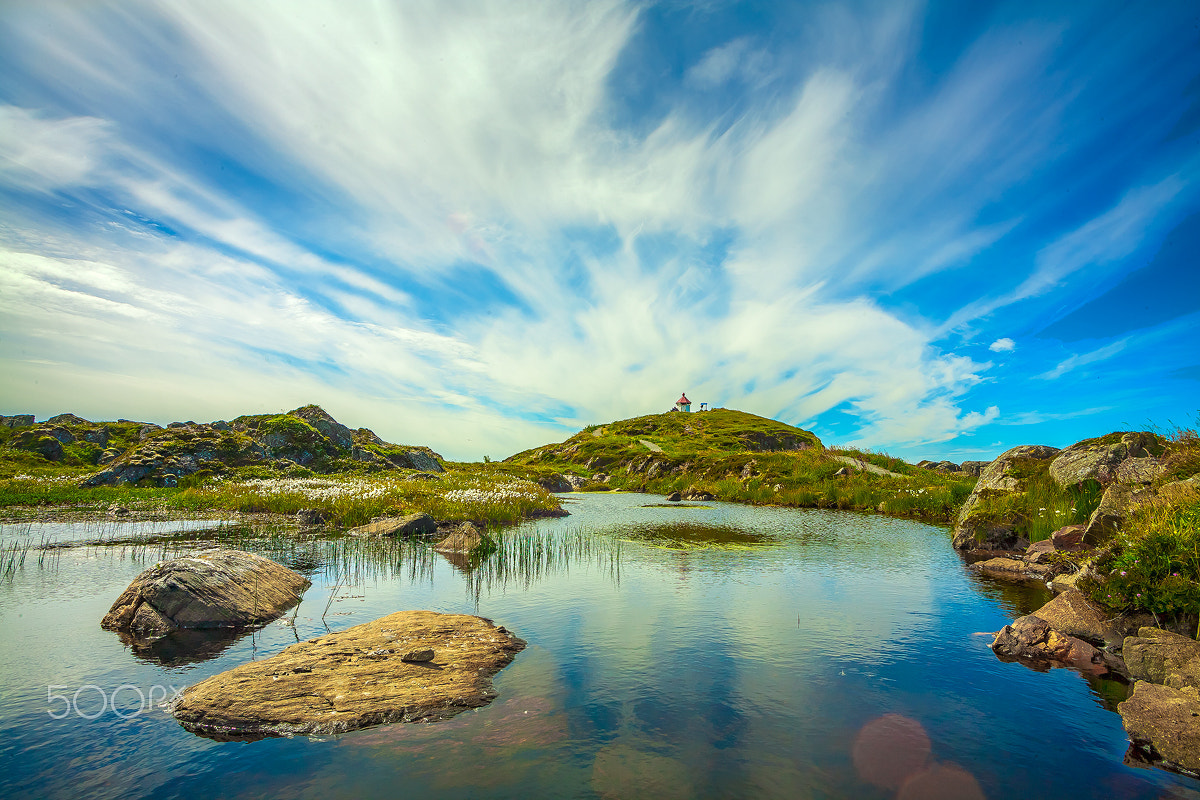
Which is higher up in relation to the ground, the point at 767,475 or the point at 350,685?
the point at 767,475

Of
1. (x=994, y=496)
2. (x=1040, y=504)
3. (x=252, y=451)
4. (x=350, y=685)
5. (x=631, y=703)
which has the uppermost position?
Answer: (x=994, y=496)

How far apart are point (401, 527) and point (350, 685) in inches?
655

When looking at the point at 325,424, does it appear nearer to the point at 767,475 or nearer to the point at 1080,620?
the point at 767,475

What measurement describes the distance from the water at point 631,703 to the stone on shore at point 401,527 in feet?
23.9

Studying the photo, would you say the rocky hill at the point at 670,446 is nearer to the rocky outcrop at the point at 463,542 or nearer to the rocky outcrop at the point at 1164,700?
the rocky outcrop at the point at 463,542

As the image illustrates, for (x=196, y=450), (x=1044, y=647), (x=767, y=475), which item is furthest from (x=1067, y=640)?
(x=196, y=450)

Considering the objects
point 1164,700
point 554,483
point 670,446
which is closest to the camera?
point 1164,700

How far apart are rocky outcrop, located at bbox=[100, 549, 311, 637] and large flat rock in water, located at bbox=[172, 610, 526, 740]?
3.42m

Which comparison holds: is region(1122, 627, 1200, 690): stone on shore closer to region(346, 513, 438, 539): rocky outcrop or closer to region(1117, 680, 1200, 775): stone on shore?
region(1117, 680, 1200, 775): stone on shore

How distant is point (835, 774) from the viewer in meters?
6.86

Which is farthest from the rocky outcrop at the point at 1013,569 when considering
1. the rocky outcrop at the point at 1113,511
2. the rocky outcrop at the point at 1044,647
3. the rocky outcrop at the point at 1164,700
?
the rocky outcrop at the point at 1164,700

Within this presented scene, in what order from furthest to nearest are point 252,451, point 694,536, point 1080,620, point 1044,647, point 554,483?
point 554,483
point 252,451
point 694,536
point 1080,620
point 1044,647

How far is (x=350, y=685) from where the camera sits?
870 cm

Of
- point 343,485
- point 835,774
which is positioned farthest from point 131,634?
point 343,485
